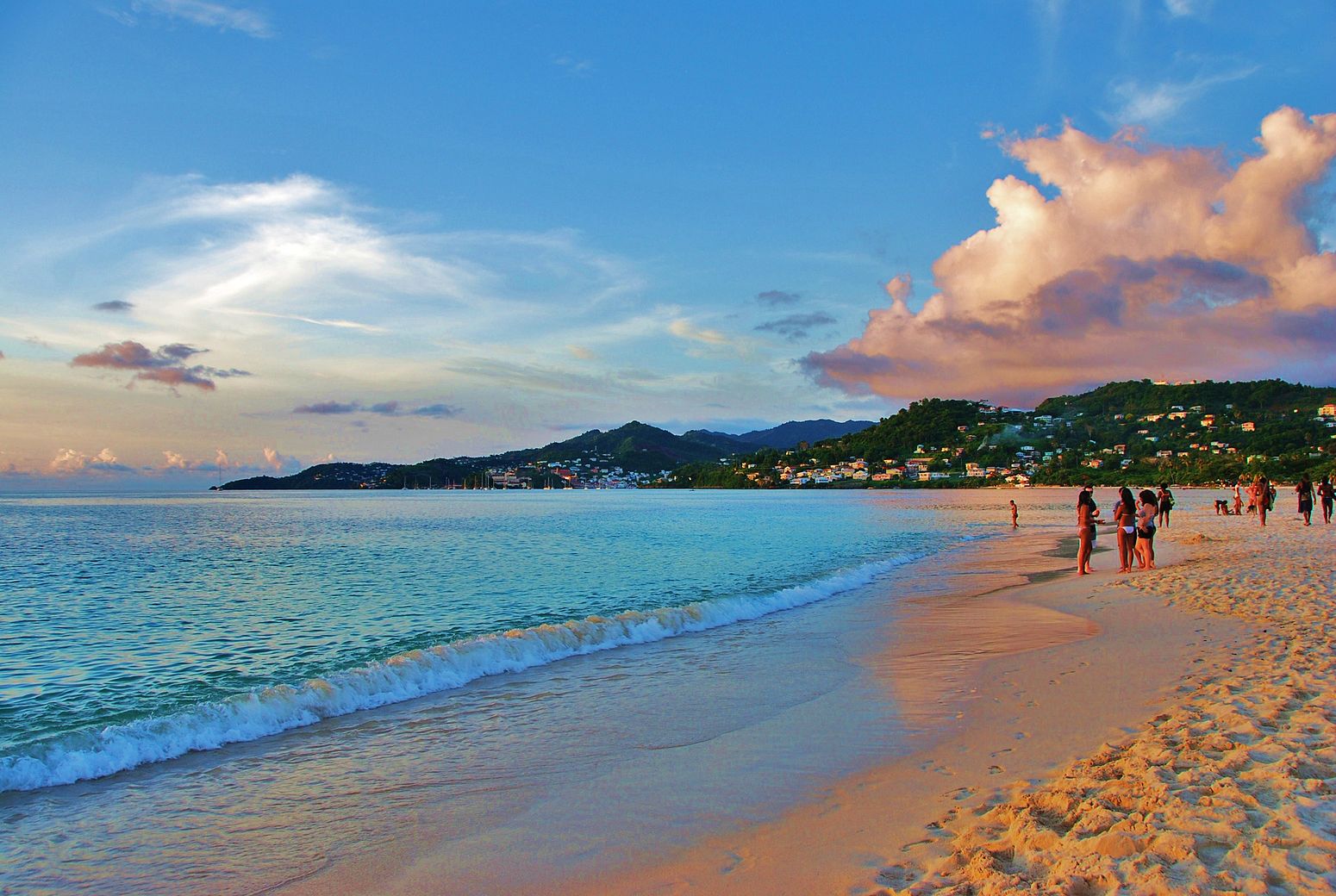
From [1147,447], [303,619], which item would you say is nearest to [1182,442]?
[1147,447]

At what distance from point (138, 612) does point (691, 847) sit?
17178mm

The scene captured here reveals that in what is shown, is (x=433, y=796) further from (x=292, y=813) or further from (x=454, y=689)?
(x=454, y=689)

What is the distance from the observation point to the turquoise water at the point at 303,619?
8.60 m

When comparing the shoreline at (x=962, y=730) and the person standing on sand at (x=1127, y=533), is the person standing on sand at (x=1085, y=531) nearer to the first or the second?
the person standing on sand at (x=1127, y=533)

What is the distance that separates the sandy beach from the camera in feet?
12.9

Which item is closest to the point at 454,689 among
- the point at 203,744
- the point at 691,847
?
the point at 203,744

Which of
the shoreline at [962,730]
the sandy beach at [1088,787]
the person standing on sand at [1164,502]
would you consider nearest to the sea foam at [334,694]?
the shoreline at [962,730]

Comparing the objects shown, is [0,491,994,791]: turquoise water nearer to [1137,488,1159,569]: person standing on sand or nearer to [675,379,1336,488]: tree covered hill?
[1137,488,1159,569]: person standing on sand

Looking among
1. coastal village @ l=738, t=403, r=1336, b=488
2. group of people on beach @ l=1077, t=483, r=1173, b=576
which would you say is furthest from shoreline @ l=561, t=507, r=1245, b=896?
coastal village @ l=738, t=403, r=1336, b=488

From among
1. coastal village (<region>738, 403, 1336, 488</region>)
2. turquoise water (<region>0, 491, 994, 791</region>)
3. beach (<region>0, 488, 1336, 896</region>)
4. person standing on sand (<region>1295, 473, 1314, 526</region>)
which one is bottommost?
turquoise water (<region>0, 491, 994, 791</region>)

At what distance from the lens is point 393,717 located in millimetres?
8938

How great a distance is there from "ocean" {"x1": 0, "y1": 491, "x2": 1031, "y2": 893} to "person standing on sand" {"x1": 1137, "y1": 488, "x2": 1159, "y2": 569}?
6.12 metres

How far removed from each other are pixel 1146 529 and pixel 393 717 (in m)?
19.0

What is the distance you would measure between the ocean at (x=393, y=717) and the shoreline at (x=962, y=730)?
511 millimetres
